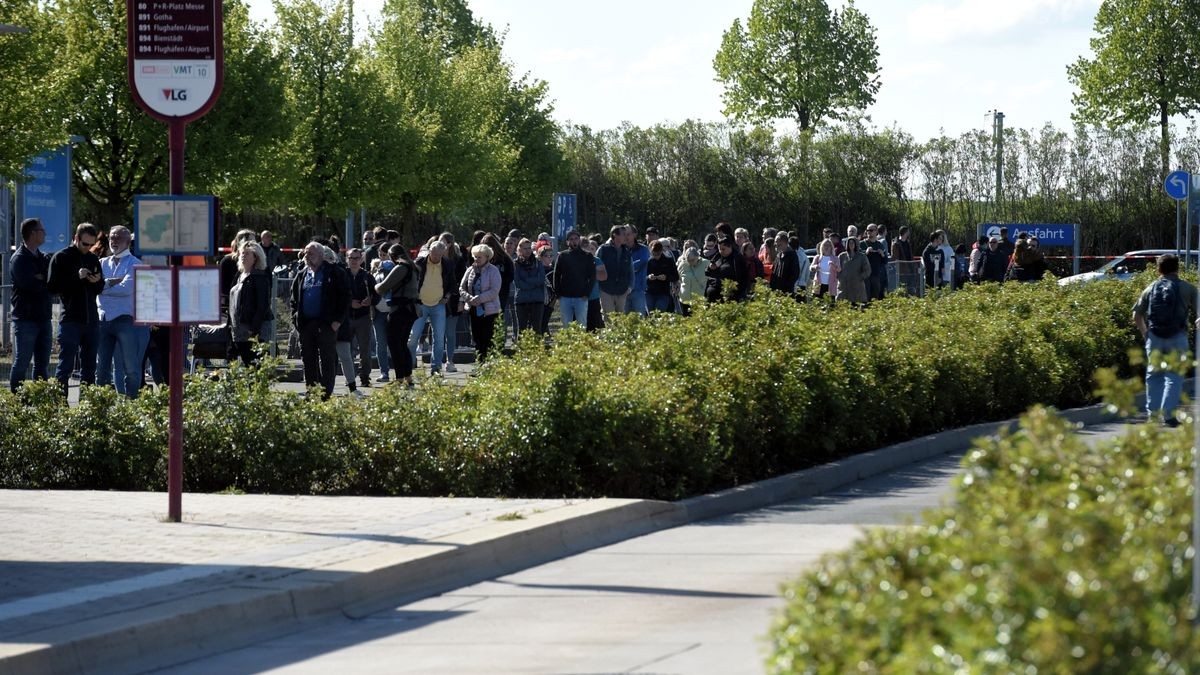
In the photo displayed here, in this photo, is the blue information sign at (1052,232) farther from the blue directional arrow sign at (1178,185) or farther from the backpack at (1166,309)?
the backpack at (1166,309)

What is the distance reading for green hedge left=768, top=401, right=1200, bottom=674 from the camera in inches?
146

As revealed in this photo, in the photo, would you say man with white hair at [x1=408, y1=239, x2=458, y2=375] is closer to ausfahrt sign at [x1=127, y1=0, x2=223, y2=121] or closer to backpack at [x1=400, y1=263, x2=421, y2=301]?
backpack at [x1=400, y1=263, x2=421, y2=301]

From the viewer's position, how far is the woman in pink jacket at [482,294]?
21.3 meters

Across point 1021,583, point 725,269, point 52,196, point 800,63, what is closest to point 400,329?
point 725,269

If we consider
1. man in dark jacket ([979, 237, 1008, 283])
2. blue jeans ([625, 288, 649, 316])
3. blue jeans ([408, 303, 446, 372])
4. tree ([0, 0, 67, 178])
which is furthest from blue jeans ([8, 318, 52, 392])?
man in dark jacket ([979, 237, 1008, 283])

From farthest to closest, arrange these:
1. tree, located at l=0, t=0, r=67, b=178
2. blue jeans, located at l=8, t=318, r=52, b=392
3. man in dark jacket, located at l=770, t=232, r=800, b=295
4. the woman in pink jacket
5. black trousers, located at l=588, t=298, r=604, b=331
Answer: black trousers, located at l=588, t=298, r=604, b=331, tree, located at l=0, t=0, r=67, b=178, man in dark jacket, located at l=770, t=232, r=800, b=295, the woman in pink jacket, blue jeans, located at l=8, t=318, r=52, b=392

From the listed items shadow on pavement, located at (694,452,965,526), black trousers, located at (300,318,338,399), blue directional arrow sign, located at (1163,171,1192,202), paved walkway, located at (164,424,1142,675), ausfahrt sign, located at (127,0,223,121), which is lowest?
paved walkway, located at (164,424,1142,675)

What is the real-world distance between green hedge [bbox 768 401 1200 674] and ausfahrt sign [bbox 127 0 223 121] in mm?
6236

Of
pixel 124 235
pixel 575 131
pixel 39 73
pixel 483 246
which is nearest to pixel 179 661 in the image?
pixel 124 235

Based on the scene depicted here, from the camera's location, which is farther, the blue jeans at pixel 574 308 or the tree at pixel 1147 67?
the tree at pixel 1147 67

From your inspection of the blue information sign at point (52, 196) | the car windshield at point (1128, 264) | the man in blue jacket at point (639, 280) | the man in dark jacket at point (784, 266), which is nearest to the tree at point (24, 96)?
the blue information sign at point (52, 196)

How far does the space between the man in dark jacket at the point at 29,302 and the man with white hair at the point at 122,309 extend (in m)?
0.53

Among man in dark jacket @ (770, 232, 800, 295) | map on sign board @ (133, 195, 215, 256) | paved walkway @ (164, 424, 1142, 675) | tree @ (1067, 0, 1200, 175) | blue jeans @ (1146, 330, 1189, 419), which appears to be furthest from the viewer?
tree @ (1067, 0, 1200, 175)

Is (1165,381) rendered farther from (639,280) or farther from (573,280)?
(639,280)
